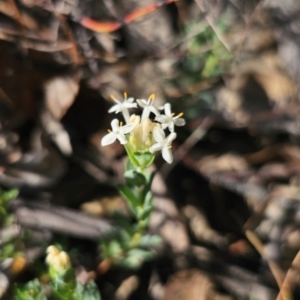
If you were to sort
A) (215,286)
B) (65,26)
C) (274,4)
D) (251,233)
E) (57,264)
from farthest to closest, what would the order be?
(274,4)
(65,26)
(251,233)
(215,286)
(57,264)

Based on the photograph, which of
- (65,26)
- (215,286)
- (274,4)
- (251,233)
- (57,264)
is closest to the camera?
(57,264)

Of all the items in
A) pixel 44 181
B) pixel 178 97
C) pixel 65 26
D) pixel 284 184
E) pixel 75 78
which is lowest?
pixel 284 184

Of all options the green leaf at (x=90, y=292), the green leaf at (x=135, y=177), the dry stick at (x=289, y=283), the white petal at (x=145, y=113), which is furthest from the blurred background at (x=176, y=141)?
the white petal at (x=145, y=113)

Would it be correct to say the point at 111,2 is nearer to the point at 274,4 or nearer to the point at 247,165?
the point at 274,4

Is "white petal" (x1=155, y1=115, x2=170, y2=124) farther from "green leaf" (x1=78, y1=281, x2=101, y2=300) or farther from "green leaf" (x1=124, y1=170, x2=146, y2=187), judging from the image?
"green leaf" (x1=78, y1=281, x2=101, y2=300)

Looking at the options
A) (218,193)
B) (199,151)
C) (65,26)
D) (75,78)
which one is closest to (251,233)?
(218,193)

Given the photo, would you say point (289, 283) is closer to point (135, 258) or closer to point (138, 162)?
point (135, 258)

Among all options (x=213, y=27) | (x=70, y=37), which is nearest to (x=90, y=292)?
(x=70, y=37)

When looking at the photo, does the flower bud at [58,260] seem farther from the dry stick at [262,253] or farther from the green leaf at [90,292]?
the dry stick at [262,253]
